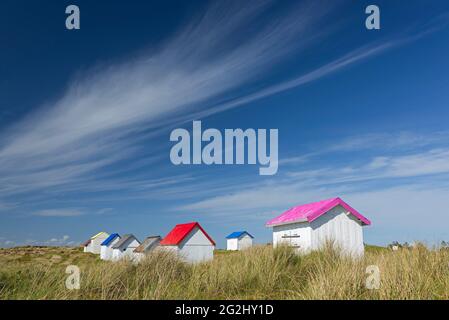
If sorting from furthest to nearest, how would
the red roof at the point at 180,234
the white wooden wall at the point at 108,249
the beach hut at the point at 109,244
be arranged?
the beach hut at the point at 109,244 → the white wooden wall at the point at 108,249 → the red roof at the point at 180,234

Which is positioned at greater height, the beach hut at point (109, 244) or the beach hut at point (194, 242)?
the beach hut at point (194, 242)

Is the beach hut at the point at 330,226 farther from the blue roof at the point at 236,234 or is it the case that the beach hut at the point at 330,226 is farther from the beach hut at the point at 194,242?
the blue roof at the point at 236,234

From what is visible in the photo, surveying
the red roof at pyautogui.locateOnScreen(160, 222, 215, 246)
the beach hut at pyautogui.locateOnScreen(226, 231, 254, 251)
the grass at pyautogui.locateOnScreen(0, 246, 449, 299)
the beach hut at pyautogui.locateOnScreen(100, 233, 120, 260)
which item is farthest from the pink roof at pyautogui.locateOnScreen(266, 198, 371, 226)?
the beach hut at pyautogui.locateOnScreen(226, 231, 254, 251)

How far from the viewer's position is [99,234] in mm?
73250

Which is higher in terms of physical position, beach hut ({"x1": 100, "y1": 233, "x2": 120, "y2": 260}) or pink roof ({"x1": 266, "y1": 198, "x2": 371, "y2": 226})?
pink roof ({"x1": 266, "y1": 198, "x2": 371, "y2": 226})

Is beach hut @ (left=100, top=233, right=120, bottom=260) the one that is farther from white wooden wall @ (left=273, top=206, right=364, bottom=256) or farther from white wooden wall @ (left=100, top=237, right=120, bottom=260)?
white wooden wall @ (left=273, top=206, right=364, bottom=256)

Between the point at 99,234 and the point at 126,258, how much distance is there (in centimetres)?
6453

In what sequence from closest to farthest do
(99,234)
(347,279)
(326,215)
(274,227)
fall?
1. (347,279)
2. (326,215)
3. (274,227)
4. (99,234)

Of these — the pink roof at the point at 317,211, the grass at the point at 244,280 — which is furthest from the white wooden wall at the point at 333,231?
the grass at the point at 244,280

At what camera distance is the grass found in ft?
27.9

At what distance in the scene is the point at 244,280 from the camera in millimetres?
10859

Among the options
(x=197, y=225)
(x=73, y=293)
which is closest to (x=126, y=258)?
(x=73, y=293)

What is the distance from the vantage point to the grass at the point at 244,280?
849 centimetres
